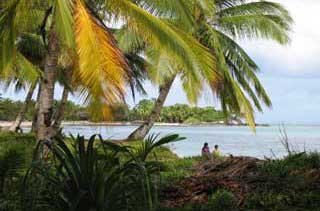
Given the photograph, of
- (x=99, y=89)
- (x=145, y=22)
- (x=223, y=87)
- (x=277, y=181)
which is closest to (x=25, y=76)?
(x=223, y=87)

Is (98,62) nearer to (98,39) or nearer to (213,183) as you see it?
(98,39)

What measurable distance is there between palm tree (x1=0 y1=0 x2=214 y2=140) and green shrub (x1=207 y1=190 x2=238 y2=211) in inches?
84.1

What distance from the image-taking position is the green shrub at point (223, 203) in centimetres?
673

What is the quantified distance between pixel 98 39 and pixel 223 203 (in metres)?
3.33

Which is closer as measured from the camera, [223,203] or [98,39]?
[223,203]

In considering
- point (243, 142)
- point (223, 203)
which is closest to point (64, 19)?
point (223, 203)

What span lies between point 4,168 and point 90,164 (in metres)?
1.36

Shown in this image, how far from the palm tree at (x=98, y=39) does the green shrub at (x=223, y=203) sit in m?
2.14

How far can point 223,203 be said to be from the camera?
267 inches

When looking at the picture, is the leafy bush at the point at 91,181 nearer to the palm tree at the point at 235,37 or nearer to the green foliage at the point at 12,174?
the green foliage at the point at 12,174

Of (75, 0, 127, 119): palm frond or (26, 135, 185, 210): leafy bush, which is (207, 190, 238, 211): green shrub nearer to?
(26, 135, 185, 210): leafy bush

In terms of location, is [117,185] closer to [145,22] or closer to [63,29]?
[63,29]

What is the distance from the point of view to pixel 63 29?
8.50 m

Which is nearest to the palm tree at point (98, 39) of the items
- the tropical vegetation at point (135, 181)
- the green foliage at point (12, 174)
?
the tropical vegetation at point (135, 181)
